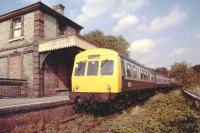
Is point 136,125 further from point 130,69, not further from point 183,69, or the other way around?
point 183,69

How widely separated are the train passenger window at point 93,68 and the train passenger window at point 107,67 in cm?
29

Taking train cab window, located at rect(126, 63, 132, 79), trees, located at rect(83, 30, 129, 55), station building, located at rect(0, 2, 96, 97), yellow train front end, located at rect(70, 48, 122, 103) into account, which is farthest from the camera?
trees, located at rect(83, 30, 129, 55)

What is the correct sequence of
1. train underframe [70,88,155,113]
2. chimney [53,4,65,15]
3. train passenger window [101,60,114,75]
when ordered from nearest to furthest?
train underframe [70,88,155,113], train passenger window [101,60,114,75], chimney [53,4,65,15]

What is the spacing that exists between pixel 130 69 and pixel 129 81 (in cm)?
79

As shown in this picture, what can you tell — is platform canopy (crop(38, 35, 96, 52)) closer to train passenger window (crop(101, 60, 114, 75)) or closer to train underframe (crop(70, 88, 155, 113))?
train passenger window (crop(101, 60, 114, 75))

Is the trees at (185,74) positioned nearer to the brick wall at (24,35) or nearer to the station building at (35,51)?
the station building at (35,51)

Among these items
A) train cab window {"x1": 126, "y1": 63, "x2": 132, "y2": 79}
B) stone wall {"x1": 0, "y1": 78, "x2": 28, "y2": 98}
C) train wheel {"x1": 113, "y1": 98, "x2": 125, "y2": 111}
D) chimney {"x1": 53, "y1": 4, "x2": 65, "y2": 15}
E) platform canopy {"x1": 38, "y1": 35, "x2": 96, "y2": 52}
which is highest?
chimney {"x1": 53, "y1": 4, "x2": 65, "y2": 15}

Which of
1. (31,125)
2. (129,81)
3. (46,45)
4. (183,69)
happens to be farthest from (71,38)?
(183,69)

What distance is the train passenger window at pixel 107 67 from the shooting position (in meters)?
9.39

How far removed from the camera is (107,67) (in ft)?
31.2

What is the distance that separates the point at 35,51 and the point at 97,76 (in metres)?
6.64

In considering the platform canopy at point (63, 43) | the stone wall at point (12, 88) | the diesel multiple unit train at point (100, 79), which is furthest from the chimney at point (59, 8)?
the diesel multiple unit train at point (100, 79)

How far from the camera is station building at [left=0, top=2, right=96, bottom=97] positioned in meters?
13.8

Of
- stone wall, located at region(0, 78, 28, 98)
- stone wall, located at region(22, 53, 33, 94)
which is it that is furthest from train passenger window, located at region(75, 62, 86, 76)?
stone wall, located at region(22, 53, 33, 94)
